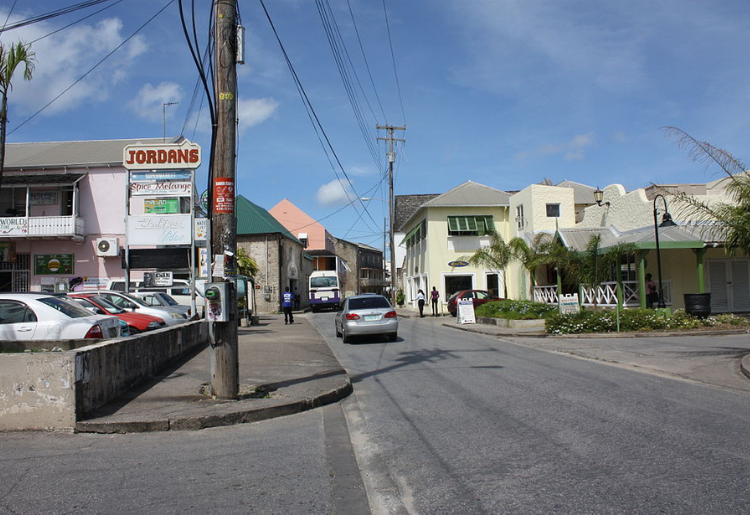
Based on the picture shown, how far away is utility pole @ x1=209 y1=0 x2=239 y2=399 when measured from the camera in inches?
304

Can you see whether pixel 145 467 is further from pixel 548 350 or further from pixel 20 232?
pixel 20 232

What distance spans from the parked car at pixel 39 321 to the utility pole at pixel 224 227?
3008 millimetres

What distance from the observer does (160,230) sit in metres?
19.0

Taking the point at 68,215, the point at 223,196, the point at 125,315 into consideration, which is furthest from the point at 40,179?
the point at 223,196

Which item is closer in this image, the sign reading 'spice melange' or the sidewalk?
the sidewalk

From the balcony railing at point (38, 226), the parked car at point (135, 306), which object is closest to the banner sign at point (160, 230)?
the parked car at point (135, 306)

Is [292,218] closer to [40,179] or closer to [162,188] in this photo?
[40,179]

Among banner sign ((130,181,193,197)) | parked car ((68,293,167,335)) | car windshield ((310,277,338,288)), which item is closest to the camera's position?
parked car ((68,293,167,335))

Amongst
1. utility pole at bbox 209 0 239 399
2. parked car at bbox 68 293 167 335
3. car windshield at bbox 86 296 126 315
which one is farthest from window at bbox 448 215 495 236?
utility pole at bbox 209 0 239 399

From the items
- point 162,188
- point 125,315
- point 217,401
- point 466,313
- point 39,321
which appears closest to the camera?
point 217,401

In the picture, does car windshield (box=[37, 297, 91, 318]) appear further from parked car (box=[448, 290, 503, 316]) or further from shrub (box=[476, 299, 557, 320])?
parked car (box=[448, 290, 503, 316])

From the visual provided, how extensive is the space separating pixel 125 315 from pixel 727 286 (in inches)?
844

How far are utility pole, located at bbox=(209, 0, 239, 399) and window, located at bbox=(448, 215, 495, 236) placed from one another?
2754cm

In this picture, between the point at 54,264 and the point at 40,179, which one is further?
the point at 54,264
